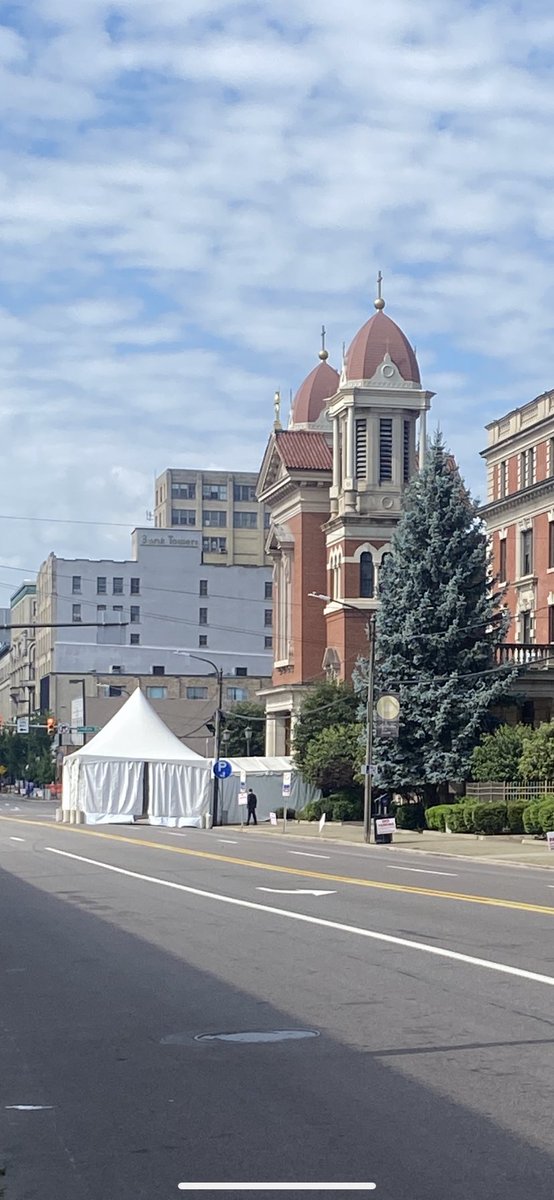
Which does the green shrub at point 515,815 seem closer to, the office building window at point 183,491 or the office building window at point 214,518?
the office building window at point 214,518

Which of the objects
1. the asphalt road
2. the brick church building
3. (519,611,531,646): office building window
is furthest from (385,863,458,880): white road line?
the brick church building

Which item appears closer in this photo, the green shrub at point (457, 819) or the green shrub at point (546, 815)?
the green shrub at point (546, 815)

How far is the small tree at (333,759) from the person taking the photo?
6475 cm

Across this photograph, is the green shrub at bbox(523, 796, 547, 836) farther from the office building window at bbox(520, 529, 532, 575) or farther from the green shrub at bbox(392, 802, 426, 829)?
the office building window at bbox(520, 529, 532, 575)

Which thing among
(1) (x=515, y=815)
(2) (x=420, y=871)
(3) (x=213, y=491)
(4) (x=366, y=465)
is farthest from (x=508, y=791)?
(3) (x=213, y=491)

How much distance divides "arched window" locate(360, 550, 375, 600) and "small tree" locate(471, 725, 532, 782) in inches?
860

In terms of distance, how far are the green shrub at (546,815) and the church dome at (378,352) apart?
36880 millimetres

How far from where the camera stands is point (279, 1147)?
24.3 ft

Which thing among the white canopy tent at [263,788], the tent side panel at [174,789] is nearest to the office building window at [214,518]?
the white canopy tent at [263,788]

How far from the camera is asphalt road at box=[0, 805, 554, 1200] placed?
282 inches

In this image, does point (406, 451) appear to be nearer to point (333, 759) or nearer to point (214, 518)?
point (333, 759)

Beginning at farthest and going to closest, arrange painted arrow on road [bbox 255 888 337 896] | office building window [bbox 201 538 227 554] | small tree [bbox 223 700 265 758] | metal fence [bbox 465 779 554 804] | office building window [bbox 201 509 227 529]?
office building window [bbox 201 509 227 529] < office building window [bbox 201 538 227 554] < small tree [bbox 223 700 265 758] < metal fence [bbox 465 779 554 804] < painted arrow on road [bbox 255 888 337 896]

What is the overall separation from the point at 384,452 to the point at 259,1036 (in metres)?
68.0

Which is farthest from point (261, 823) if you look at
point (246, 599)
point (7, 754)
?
point (7, 754)
